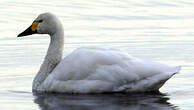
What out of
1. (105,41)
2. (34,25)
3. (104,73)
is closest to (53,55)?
(34,25)

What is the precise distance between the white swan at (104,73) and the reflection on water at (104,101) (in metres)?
0.13

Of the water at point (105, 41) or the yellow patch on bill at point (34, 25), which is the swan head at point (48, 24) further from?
the water at point (105, 41)

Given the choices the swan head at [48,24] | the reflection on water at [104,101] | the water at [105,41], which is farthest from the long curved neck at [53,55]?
the reflection on water at [104,101]

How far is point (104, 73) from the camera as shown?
1336 cm

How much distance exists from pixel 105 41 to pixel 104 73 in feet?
12.8

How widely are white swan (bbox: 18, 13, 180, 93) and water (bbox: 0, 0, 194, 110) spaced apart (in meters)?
0.16

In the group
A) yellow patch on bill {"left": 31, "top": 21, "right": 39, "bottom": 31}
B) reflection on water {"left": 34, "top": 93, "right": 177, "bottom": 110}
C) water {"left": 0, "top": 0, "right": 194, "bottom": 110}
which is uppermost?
yellow patch on bill {"left": 31, "top": 21, "right": 39, "bottom": 31}

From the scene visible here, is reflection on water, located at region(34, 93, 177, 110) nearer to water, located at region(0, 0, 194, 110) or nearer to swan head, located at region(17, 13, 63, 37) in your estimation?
water, located at region(0, 0, 194, 110)

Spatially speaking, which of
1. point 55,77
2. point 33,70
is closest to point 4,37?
point 33,70

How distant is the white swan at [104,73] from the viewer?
43.3ft

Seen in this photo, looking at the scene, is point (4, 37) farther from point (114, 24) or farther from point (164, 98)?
point (164, 98)

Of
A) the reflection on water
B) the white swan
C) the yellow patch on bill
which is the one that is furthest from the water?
the yellow patch on bill

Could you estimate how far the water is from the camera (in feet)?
42.6

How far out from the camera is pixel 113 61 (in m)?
13.4
